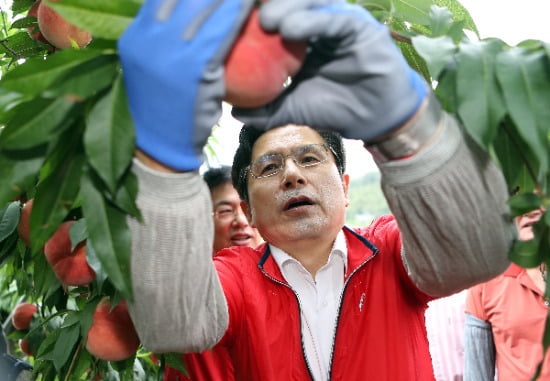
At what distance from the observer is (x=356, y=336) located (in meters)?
1.20

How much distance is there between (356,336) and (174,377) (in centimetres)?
41

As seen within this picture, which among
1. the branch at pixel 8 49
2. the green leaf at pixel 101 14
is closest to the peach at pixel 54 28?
the branch at pixel 8 49

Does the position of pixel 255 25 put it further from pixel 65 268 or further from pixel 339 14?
pixel 65 268

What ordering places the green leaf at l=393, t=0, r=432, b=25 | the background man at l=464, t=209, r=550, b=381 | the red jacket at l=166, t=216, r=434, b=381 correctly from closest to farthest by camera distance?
the green leaf at l=393, t=0, r=432, b=25, the red jacket at l=166, t=216, r=434, b=381, the background man at l=464, t=209, r=550, b=381

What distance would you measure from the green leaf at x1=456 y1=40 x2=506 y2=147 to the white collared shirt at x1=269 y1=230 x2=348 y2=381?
669mm

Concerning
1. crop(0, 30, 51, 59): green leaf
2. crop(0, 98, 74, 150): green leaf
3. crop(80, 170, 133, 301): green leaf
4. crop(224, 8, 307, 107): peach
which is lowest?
crop(0, 30, 51, 59): green leaf

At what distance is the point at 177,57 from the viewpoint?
66 cm

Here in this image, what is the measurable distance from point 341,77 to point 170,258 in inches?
12.8

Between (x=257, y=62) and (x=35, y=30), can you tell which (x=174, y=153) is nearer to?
(x=257, y=62)

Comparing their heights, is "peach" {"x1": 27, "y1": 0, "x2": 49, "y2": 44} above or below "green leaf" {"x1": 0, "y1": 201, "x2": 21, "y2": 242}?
above

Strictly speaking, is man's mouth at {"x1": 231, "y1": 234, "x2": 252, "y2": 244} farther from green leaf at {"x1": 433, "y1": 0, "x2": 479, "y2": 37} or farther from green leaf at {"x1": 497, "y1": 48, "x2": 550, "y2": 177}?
green leaf at {"x1": 497, "y1": 48, "x2": 550, "y2": 177}

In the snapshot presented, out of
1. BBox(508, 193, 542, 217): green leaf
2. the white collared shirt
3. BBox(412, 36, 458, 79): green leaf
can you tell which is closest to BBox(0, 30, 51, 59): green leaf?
the white collared shirt

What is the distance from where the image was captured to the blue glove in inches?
25.8

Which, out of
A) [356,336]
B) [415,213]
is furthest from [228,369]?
[415,213]
